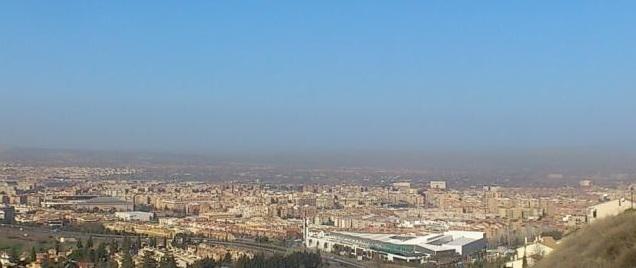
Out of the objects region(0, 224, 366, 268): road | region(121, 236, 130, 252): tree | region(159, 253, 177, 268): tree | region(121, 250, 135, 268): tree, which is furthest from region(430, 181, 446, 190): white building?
region(121, 250, 135, 268): tree

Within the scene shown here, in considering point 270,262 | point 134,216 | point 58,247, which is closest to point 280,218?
point 134,216

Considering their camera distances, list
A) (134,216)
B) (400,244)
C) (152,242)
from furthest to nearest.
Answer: (134,216) < (400,244) < (152,242)

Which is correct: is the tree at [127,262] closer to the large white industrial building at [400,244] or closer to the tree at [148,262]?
the tree at [148,262]

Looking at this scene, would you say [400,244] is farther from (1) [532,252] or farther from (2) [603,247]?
(2) [603,247]

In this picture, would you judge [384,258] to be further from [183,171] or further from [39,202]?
[183,171]

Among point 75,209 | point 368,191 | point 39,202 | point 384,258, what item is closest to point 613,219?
point 384,258

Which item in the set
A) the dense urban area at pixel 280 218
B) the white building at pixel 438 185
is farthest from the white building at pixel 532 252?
the white building at pixel 438 185
